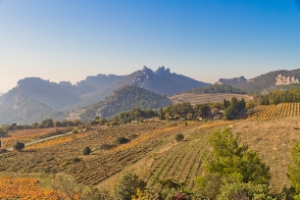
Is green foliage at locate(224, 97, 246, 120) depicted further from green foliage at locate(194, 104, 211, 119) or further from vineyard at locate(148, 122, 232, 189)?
vineyard at locate(148, 122, 232, 189)

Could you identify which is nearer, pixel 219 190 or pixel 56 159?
pixel 219 190

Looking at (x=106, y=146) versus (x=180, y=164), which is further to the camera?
(x=106, y=146)

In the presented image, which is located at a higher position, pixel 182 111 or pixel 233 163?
pixel 182 111

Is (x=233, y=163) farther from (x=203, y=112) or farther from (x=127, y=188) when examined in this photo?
(x=203, y=112)

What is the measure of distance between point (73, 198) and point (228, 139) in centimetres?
1479

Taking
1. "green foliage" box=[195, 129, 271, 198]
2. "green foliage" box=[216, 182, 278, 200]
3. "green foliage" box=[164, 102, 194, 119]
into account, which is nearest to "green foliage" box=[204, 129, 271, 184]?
"green foliage" box=[195, 129, 271, 198]

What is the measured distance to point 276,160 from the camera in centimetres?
2728

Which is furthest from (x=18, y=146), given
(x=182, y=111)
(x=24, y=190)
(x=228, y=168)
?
(x=228, y=168)

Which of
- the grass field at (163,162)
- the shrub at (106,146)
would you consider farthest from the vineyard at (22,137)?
the shrub at (106,146)

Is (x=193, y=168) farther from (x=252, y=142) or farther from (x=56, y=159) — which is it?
(x=56, y=159)

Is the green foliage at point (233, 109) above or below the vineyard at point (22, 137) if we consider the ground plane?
above

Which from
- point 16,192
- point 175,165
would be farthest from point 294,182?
point 16,192

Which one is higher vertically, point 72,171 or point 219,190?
point 219,190

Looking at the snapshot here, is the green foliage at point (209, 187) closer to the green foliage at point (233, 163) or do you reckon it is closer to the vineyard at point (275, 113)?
the green foliage at point (233, 163)
